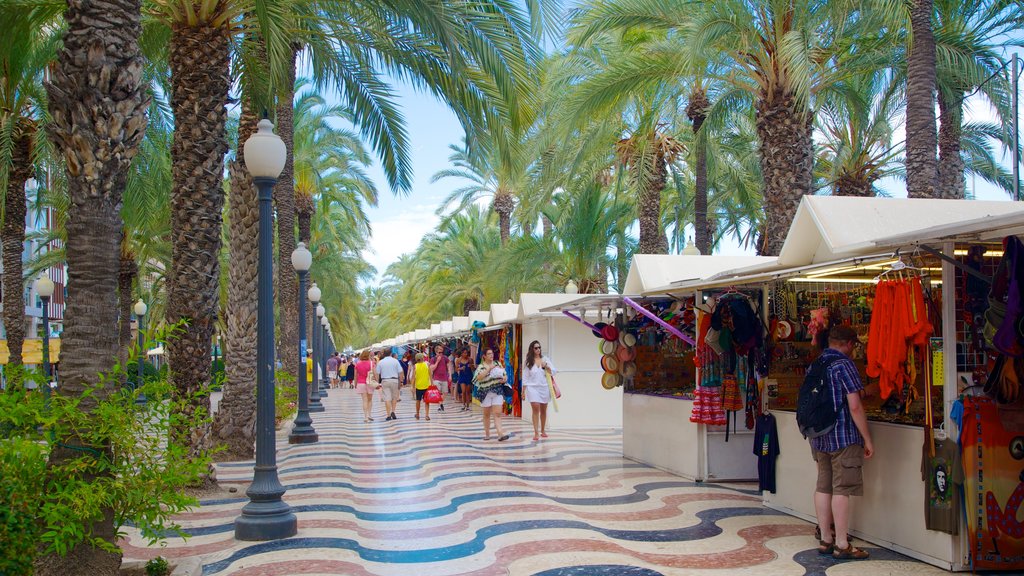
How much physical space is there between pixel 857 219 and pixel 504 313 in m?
14.1

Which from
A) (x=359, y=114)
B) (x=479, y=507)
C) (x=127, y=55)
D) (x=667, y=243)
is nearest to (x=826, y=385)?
(x=479, y=507)

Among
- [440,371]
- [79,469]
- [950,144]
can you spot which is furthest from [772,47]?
[440,371]

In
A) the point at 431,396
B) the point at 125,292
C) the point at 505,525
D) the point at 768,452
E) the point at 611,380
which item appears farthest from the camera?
the point at 125,292

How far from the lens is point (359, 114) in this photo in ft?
41.7

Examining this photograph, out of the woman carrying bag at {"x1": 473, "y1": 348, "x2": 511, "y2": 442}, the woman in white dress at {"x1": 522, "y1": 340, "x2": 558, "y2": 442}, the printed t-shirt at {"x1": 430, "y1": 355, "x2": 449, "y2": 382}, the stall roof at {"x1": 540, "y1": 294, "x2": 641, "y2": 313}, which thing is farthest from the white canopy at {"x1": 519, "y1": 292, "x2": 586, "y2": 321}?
the stall roof at {"x1": 540, "y1": 294, "x2": 641, "y2": 313}

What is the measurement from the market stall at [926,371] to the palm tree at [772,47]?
530 centimetres

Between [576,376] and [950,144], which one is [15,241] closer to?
[576,376]

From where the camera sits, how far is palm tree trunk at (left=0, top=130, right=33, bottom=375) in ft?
56.2

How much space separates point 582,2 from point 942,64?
22.4 ft

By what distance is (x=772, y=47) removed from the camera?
524 inches

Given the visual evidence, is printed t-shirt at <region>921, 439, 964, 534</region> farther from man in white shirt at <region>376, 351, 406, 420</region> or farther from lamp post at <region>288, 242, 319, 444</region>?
man in white shirt at <region>376, 351, 406, 420</region>

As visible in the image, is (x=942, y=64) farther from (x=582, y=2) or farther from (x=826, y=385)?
(x=826, y=385)

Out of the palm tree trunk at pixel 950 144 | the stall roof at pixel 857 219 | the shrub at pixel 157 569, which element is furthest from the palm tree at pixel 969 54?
the shrub at pixel 157 569

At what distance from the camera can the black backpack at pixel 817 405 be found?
650cm
